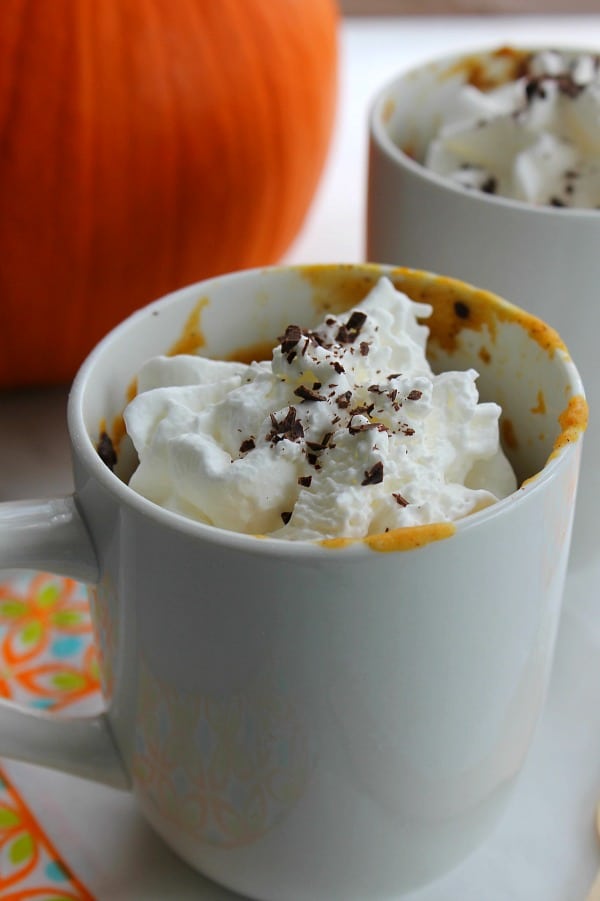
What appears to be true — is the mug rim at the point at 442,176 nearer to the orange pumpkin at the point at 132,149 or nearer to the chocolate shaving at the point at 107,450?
the orange pumpkin at the point at 132,149

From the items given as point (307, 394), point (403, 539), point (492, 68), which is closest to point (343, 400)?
point (307, 394)

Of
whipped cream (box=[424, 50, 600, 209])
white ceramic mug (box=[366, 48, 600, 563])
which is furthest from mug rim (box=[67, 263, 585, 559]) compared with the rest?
whipped cream (box=[424, 50, 600, 209])

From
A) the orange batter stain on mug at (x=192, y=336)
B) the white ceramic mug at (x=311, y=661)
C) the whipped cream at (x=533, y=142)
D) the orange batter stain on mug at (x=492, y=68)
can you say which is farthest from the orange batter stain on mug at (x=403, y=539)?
the orange batter stain on mug at (x=492, y=68)

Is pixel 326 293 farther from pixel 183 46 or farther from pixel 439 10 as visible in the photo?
pixel 439 10

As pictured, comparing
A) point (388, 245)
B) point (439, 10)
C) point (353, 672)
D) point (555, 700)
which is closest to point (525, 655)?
point (353, 672)

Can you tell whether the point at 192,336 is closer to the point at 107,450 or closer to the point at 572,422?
the point at 107,450

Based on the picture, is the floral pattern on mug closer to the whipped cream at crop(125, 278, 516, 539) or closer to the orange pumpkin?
the whipped cream at crop(125, 278, 516, 539)

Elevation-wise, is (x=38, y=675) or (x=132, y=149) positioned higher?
(x=132, y=149)
